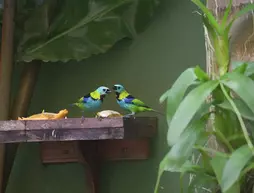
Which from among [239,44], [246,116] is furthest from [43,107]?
[246,116]

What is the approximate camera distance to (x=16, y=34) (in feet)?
4.06

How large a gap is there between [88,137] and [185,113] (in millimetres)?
265

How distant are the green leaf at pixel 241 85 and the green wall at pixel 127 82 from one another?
38 cm

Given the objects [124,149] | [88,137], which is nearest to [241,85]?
[88,137]

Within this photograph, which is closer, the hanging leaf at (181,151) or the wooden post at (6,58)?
the hanging leaf at (181,151)

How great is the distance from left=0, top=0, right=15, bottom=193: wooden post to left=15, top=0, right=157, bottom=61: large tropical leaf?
3cm

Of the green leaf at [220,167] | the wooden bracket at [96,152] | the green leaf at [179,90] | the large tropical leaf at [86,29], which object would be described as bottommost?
the wooden bracket at [96,152]

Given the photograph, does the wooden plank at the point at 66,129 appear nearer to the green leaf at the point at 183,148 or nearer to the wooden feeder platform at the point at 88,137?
the wooden feeder platform at the point at 88,137

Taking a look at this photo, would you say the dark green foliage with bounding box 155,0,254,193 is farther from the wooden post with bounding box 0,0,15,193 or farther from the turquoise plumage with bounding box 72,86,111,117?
the wooden post with bounding box 0,0,15,193

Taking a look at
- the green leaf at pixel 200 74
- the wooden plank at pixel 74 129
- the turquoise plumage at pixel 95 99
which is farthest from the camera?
the turquoise plumage at pixel 95 99

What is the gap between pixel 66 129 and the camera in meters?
0.96

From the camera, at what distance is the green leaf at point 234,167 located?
0.70 meters

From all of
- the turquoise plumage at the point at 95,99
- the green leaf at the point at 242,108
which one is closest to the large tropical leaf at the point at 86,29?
the turquoise plumage at the point at 95,99

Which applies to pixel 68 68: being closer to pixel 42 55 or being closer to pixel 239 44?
pixel 42 55
